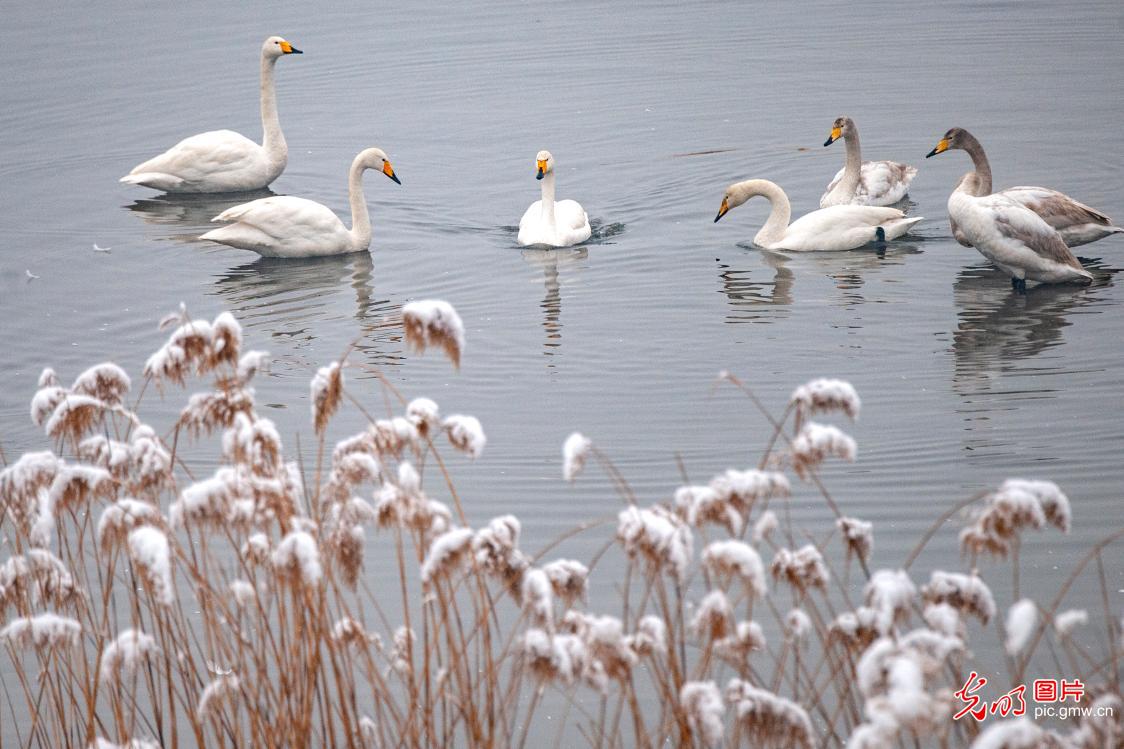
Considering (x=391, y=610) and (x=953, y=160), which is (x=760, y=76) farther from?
(x=391, y=610)

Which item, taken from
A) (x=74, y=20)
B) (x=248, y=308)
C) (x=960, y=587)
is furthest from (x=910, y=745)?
(x=74, y=20)

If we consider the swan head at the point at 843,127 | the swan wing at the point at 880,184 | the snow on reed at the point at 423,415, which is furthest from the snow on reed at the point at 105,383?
the swan head at the point at 843,127

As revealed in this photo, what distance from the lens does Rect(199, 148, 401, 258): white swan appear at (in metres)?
11.0

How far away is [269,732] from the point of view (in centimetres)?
317

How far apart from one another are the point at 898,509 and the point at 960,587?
334 cm

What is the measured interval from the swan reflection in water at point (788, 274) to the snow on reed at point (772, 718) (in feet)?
22.3

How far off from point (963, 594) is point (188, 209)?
11.7 m

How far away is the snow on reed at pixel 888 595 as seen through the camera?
2389 millimetres

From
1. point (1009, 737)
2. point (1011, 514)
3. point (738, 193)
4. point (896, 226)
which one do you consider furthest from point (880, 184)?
point (1009, 737)

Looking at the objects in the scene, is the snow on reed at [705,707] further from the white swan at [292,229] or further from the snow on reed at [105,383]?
the white swan at [292,229]

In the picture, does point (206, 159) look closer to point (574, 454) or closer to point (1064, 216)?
point (1064, 216)

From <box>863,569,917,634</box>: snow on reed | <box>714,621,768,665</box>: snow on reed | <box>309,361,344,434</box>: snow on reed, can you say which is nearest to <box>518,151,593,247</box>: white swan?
<box>309,361,344,434</box>: snow on reed

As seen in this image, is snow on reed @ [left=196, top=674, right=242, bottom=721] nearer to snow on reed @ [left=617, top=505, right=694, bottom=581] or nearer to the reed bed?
the reed bed

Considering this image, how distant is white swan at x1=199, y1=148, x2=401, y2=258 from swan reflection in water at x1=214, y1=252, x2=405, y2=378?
0.40 ft
